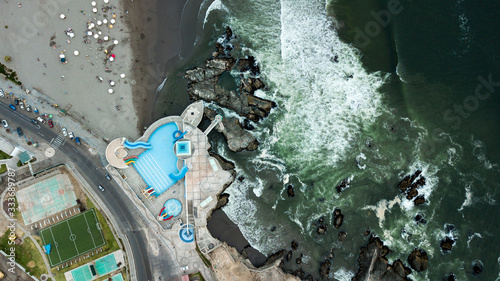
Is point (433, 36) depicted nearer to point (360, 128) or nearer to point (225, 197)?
point (360, 128)

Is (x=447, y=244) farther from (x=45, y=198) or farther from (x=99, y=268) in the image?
(x=45, y=198)

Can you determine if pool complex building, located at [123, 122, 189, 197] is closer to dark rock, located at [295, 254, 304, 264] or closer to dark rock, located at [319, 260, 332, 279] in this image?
dark rock, located at [295, 254, 304, 264]

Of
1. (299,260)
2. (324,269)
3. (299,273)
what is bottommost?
(324,269)

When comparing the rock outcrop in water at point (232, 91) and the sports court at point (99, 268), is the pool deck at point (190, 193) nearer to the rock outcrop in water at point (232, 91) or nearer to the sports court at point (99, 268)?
the rock outcrop in water at point (232, 91)

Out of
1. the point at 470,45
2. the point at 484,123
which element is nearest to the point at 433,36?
the point at 470,45

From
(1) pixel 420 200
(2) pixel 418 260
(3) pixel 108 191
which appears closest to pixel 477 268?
(2) pixel 418 260

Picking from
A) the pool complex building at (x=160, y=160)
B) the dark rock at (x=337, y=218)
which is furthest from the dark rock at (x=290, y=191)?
the pool complex building at (x=160, y=160)
